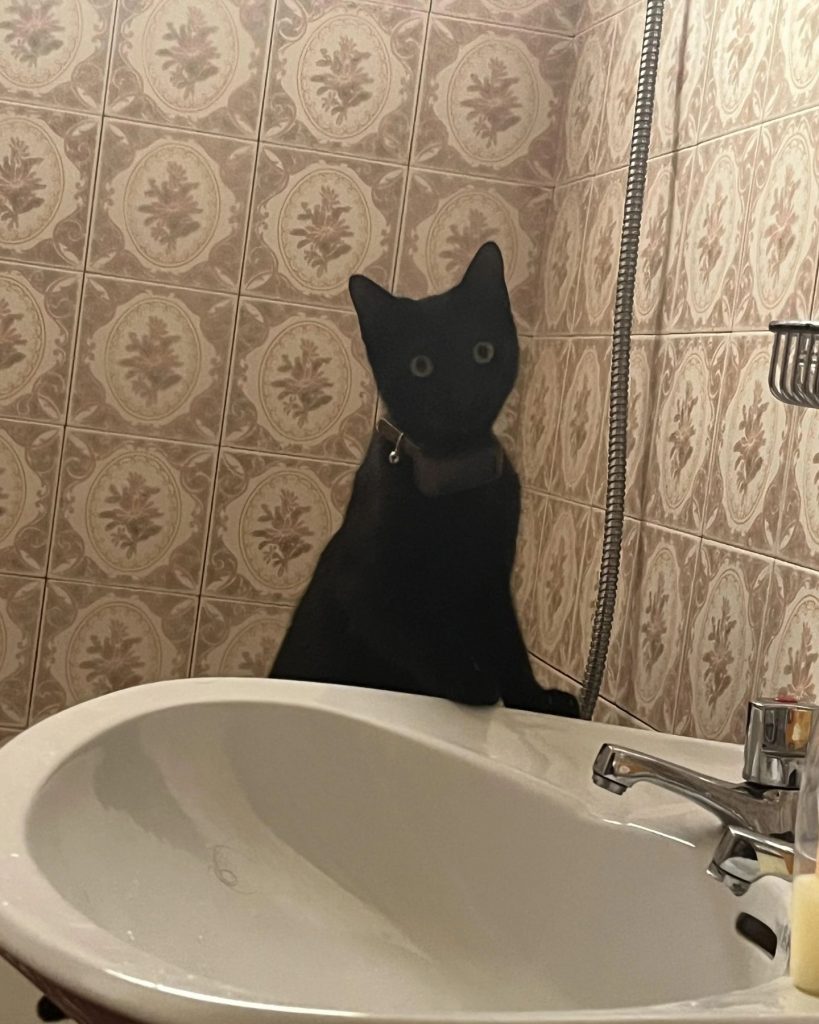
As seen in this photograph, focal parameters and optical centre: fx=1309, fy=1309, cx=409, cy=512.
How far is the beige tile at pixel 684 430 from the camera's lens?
1057mm

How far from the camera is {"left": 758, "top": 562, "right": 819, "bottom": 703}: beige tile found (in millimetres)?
888

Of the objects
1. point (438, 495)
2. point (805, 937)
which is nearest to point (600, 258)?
point (438, 495)

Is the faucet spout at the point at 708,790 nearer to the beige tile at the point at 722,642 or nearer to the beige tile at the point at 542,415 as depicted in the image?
the beige tile at the point at 722,642

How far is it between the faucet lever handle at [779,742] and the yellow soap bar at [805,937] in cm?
18

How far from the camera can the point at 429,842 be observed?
82 cm

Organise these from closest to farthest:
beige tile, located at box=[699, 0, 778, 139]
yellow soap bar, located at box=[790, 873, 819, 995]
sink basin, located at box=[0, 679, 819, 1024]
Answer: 1. yellow soap bar, located at box=[790, 873, 819, 995]
2. sink basin, located at box=[0, 679, 819, 1024]
3. beige tile, located at box=[699, 0, 778, 139]

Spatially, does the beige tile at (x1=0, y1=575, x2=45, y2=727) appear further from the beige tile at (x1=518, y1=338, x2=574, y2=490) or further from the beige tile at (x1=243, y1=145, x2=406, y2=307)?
the beige tile at (x1=518, y1=338, x2=574, y2=490)

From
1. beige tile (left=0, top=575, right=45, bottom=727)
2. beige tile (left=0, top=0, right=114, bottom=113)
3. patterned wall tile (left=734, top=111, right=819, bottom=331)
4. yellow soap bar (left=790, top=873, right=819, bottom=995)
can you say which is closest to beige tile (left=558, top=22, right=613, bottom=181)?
patterned wall tile (left=734, top=111, right=819, bottom=331)

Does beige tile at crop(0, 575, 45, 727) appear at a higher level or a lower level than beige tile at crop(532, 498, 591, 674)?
lower

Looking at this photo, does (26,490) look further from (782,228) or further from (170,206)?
(782,228)

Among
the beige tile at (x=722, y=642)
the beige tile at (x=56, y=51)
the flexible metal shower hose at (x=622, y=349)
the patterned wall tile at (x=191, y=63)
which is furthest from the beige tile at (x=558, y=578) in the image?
the beige tile at (x=56, y=51)

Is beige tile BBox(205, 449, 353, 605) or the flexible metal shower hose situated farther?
beige tile BBox(205, 449, 353, 605)

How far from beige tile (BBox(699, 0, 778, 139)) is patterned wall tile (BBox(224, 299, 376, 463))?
0.50 meters

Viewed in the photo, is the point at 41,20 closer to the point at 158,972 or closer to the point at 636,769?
the point at 636,769
